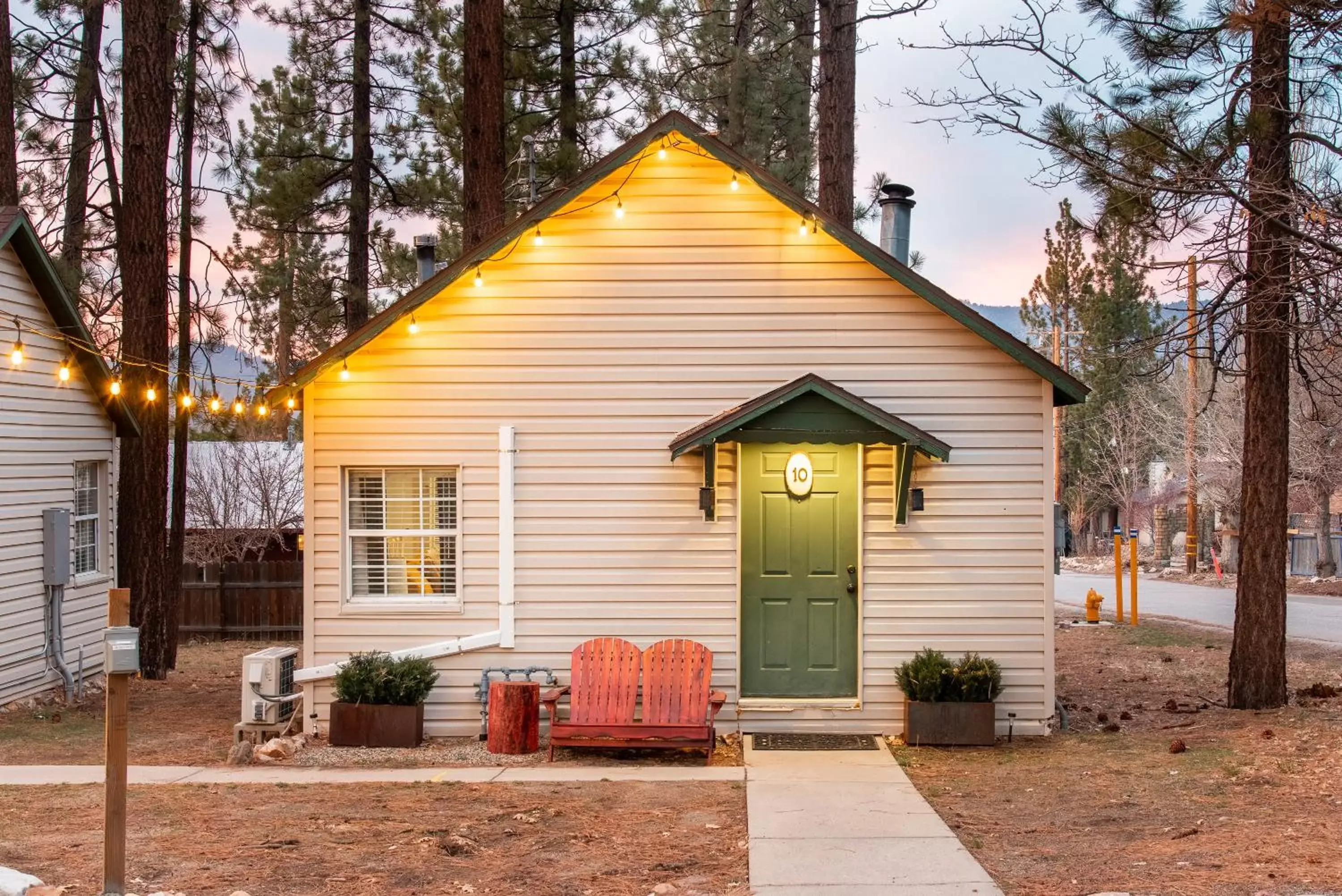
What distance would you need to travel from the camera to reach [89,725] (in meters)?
12.2

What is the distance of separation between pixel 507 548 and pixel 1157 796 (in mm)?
5406

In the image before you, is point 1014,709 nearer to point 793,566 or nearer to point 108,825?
point 793,566

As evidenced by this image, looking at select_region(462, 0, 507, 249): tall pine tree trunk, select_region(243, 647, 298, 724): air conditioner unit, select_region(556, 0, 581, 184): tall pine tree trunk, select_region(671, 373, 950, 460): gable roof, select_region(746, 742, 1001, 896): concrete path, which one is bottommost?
select_region(746, 742, 1001, 896): concrete path

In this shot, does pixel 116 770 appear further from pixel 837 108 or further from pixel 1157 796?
pixel 837 108

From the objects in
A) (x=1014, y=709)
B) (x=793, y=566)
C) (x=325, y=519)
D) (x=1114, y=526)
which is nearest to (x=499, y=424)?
(x=325, y=519)

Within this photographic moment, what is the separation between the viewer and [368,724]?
10.2 meters

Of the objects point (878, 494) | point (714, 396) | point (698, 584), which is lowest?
point (698, 584)

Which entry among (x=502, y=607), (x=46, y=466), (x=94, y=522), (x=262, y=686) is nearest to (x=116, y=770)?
(x=262, y=686)

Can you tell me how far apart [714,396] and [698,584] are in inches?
64.0

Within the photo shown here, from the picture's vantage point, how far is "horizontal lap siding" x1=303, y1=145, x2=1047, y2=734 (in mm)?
10656

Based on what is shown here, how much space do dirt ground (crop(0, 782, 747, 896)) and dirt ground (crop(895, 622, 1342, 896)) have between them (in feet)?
5.36

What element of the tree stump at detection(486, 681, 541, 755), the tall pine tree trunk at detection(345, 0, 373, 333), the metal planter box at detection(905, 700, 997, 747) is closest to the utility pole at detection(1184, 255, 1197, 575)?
the tall pine tree trunk at detection(345, 0, 373, 333)

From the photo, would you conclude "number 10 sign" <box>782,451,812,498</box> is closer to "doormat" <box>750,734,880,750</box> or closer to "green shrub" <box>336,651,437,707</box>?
"doormat" <box>750,734,880,750</box>

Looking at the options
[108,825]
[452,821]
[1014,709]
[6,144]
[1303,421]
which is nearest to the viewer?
[108,825]
